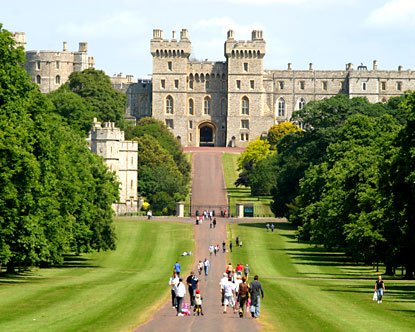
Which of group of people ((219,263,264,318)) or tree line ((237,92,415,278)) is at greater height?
tree line ((237,92,415,278))

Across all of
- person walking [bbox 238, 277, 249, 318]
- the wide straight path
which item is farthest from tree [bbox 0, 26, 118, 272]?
person walking [bbox 238, 277, 249, 318]

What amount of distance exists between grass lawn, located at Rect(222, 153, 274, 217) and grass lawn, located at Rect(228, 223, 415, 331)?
34.0 m

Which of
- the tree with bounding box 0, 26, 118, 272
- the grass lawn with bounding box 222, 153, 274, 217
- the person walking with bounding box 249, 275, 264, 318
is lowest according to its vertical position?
the person walking with bounding box 249, 275, 264, 318

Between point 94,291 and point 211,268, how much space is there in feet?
96.0

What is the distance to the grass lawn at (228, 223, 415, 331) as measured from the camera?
43.1 m

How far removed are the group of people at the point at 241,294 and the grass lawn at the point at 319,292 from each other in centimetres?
52

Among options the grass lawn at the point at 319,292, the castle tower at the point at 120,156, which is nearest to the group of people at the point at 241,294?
the grass lawn at the point at 319,292

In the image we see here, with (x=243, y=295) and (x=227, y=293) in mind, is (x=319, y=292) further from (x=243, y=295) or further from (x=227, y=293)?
(x=243, y=295)

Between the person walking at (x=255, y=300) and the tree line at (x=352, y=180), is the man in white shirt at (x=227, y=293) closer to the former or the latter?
the person walking at (x=255, y=300)

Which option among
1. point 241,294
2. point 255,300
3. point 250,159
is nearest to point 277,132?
point 250,159

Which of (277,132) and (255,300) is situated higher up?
(277,132)

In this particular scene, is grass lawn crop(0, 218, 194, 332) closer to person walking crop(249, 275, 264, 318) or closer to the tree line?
person walking crop(249, 275, 264, 318)

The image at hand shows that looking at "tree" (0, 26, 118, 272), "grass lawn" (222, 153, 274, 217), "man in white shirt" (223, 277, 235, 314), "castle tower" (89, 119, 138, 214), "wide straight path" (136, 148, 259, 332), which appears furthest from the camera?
"grass lawn" (222, 153, 274, 217)

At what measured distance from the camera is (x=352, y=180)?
85.1 m
